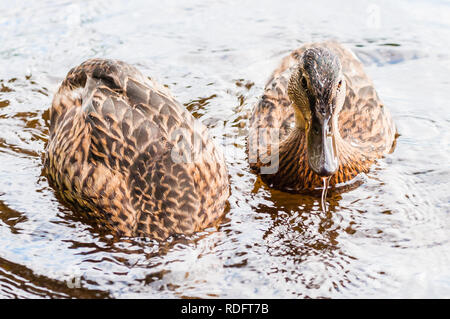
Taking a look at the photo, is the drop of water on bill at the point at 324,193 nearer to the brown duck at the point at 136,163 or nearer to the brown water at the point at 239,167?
the brown water at the point at 239,167

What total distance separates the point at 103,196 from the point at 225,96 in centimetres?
282

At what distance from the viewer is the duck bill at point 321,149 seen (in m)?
5.68

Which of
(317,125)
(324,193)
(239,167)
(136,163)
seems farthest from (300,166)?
(136,163)

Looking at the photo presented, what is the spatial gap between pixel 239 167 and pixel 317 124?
134 centimetres

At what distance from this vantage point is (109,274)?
5.20 m

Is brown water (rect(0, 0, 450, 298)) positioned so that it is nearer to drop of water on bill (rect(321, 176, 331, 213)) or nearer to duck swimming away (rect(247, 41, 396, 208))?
drop of water on bill (rect(321, 176, 331, 213))

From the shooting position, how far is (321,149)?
18.8 ft

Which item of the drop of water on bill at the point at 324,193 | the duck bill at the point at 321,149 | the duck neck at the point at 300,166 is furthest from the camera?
the duck neck at the point at 300,166

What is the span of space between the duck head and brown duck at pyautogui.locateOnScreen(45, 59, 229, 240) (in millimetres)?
937

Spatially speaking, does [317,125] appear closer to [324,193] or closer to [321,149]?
[321,149]

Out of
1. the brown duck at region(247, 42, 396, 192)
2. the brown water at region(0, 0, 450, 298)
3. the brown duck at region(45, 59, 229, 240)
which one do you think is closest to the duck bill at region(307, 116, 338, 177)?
the brown duck at region(247, 42, 396, 192)

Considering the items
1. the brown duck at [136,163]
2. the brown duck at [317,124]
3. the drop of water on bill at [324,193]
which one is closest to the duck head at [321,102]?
the brown duck at [317,124]
